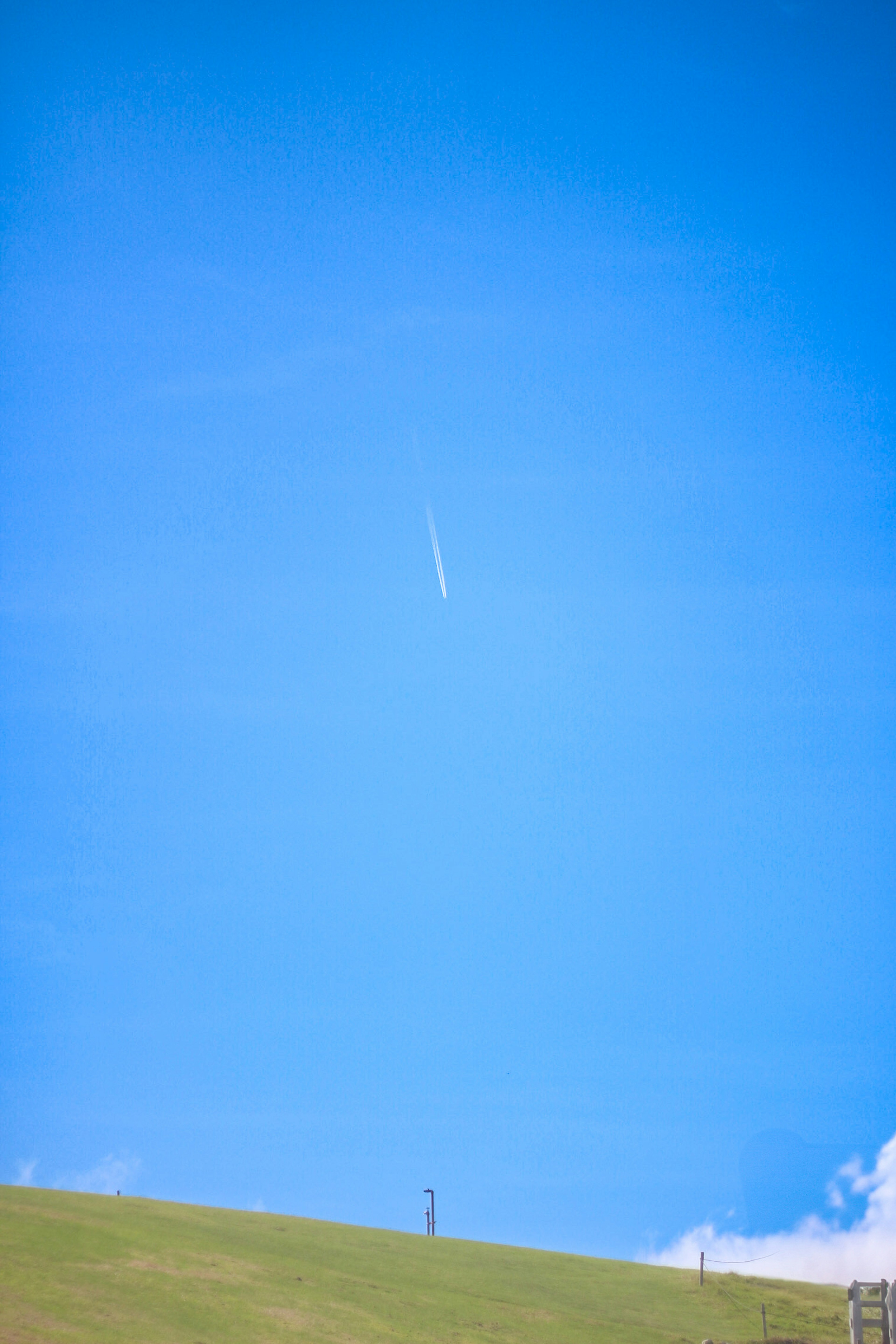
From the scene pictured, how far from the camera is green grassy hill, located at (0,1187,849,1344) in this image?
3209cm

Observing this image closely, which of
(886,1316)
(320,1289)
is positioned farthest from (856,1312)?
(320,1289)

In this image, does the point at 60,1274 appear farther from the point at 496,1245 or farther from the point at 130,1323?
the point at 496,1245

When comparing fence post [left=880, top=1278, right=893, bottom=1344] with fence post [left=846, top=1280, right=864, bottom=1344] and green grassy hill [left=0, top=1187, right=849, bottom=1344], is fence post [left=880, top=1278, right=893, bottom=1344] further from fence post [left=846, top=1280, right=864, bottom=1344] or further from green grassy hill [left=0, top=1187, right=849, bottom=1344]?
green grassy hill [left=0, top=1187, right=849, bottom=1344]

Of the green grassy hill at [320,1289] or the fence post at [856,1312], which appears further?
the green grassy hill at [320,1289]

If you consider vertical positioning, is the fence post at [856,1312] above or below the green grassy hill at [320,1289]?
above

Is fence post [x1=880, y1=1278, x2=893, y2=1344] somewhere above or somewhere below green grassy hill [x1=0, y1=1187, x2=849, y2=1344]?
above

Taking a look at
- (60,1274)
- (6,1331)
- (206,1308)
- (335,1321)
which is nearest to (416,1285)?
(335,1321)

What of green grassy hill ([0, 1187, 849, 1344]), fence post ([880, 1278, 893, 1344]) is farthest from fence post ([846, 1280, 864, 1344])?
green grassy hill ([0, 1187, 849, 1344])

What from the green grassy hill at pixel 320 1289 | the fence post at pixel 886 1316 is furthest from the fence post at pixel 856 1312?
the green grassy hill at pixel 320 1289

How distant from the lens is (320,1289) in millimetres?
39844

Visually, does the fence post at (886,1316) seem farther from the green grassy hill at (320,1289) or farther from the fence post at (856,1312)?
the green grassy hill at (320,1289)

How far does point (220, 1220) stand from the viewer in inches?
1944

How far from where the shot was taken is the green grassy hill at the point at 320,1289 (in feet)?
105

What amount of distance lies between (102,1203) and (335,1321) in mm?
16604
